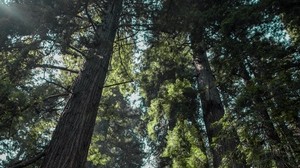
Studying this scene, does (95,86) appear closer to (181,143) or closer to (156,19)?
(156,19)

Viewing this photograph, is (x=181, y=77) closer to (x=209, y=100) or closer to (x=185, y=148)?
(x=209, y=100)

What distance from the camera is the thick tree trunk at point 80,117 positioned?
182 inches

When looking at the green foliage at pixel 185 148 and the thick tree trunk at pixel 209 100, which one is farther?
the green foliage at pixel 185 148

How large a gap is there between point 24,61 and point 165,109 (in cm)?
527

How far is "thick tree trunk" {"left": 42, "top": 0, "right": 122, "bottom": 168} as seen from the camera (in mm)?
4613

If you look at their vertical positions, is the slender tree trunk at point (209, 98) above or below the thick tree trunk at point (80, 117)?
above

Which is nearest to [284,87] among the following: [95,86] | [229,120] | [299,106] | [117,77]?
[299,106]

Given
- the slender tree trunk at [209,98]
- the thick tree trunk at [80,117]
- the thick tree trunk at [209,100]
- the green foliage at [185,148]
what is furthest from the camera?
the green foliage at [185,148]

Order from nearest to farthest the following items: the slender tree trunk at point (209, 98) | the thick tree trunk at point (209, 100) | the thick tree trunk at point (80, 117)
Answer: the thick tree trunk at point (80, 117), the thick tree trunk at point (209, 100), the slender tree trunk at point (209, 98)

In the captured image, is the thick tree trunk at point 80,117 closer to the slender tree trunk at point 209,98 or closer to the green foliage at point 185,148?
the slender tree trunk at point 209,98

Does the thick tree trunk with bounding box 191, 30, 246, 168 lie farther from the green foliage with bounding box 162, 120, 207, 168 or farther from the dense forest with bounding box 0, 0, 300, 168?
the green foliage with bounding box 162, 120, 207, 168

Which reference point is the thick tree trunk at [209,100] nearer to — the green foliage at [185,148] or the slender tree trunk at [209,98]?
the slender tree trunk at [209,98]

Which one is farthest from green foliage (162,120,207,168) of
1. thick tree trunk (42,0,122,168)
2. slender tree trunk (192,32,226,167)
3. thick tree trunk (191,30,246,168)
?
thick tree trunk (42,0,122,168)

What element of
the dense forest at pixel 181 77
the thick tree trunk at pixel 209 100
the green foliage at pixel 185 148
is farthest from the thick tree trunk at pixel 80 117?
the green foliage at pixel 185 148
